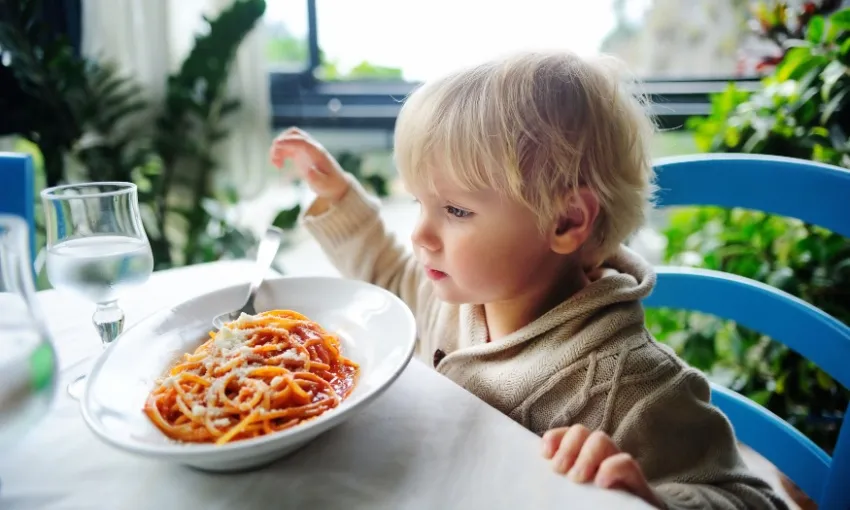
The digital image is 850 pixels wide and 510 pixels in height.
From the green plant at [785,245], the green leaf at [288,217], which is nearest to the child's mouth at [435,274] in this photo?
the green plant at [785,245]

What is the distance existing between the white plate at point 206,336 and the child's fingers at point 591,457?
0.56 feet

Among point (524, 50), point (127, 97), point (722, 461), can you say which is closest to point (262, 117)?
point (127, 97)

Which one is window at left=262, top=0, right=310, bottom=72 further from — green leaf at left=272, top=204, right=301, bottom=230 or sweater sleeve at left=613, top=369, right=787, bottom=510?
sweater sleeve at left=613, top=369, right=787, bottom=510

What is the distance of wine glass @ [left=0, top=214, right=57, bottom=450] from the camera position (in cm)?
41

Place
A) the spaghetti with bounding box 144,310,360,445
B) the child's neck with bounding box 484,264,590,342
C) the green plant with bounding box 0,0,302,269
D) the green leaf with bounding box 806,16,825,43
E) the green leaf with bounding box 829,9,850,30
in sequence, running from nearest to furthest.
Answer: the spaghetti with bounding box 144,310,360,445, the child's neck with bounding box 484,264,590,342, the green leaf with bounding box 829,9,850,30, the green leaf with bounding box 806,16,825,43, the green plant with bounding box 0,0,302,269

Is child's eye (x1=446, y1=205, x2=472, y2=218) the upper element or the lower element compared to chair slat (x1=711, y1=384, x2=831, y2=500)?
upper

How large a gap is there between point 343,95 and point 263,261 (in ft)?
5.81

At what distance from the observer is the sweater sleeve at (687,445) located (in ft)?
2.02

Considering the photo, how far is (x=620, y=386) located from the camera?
68cm

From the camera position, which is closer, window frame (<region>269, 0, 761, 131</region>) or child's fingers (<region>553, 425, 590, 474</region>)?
child's fingers (<region>553, 425, 590, 474</region>)

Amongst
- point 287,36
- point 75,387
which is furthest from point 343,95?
point 75,387

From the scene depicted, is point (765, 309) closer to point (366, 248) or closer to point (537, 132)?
point (537, 132)

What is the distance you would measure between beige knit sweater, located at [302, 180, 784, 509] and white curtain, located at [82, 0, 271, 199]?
1.54 m

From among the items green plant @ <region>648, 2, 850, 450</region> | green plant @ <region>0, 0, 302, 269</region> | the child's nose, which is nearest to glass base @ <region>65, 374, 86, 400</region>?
the child's nose
